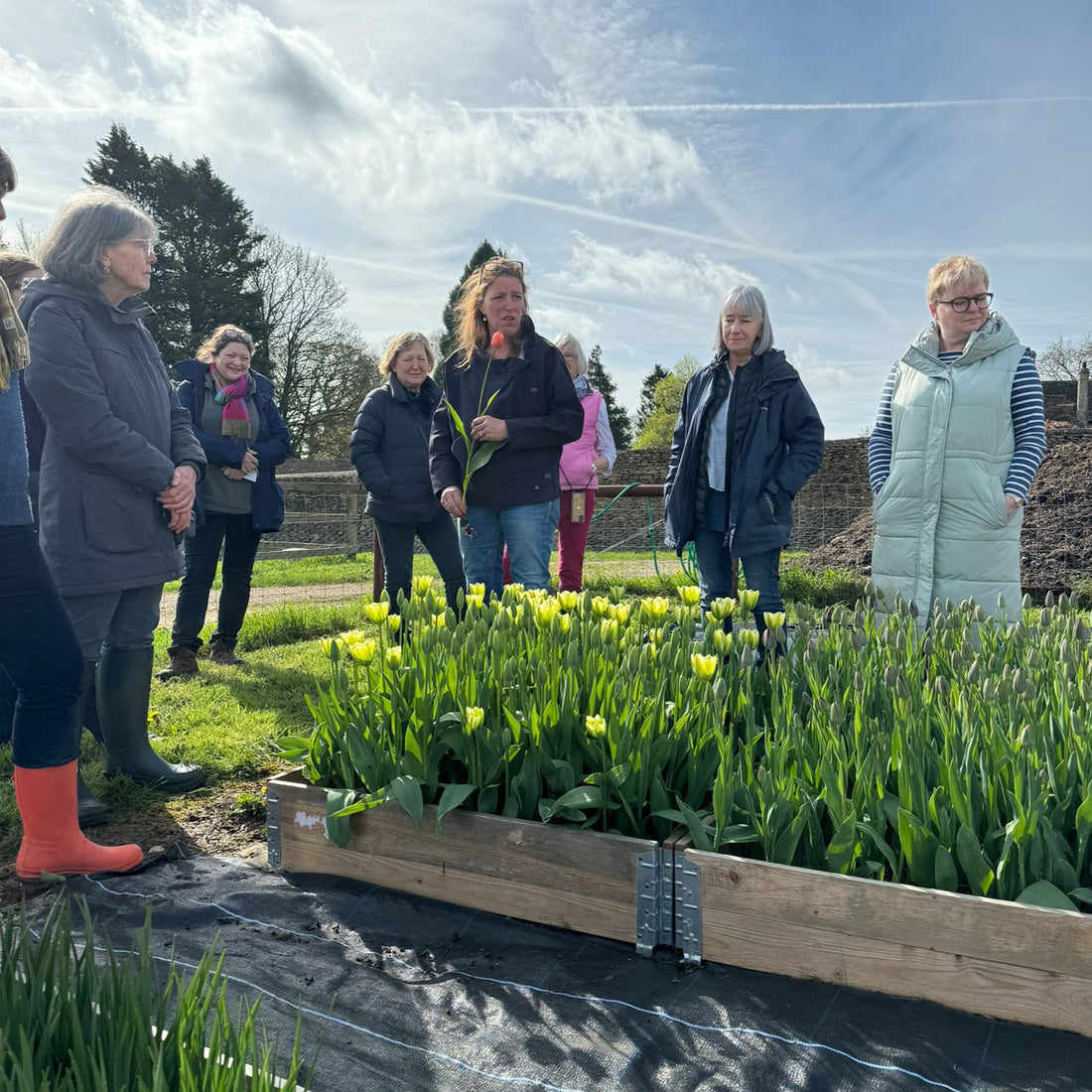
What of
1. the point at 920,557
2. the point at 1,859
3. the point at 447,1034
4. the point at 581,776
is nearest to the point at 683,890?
the point at 581,776

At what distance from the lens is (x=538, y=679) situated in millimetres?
2447

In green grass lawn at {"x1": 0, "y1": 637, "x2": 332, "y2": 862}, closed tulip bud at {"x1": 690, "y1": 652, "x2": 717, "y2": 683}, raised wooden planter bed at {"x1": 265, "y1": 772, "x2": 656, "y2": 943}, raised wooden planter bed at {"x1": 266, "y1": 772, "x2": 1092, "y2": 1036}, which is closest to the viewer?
raised wooden planter bed at {"x1": 266, "y1": 772, "x2": 1092, "y2": 1036}

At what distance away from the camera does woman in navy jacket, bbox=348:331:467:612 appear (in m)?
4.79

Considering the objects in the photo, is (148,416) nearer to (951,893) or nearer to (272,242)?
(951,893)

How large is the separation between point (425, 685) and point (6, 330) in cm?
126

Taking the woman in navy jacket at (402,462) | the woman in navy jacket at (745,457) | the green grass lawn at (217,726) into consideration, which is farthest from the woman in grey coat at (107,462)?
the woman in navy jacket at (745,457)

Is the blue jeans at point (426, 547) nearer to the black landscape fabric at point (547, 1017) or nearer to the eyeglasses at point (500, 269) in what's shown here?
the eyeglasses at point (500, 269)

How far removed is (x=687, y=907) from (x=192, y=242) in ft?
100

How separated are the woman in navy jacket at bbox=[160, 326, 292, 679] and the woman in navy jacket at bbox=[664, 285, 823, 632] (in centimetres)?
220

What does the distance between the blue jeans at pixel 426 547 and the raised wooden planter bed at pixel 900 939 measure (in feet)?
10.0

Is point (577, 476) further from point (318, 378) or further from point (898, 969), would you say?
point (318, 378)

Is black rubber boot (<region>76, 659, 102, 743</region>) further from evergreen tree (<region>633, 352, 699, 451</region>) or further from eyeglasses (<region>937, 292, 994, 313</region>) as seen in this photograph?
evergreen tree (<region>633, 352, 699, 451</region>)

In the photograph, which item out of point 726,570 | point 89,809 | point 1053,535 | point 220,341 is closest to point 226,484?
point 220,341

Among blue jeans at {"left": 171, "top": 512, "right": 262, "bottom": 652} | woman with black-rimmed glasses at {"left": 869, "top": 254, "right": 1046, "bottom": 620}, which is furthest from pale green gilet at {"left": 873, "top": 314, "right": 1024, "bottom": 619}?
blue jeans at {"left": 171, "top": 512, "right": 262, "bottom": 652}
